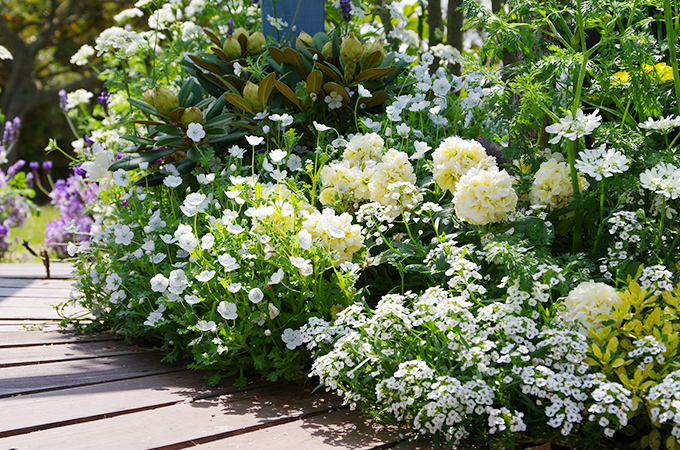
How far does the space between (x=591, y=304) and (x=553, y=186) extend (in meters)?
0.50

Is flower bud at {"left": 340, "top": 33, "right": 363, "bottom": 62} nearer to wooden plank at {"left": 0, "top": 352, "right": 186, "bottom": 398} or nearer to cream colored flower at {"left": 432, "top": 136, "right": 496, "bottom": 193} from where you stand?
cream colored flower at {"left": 432, "top": 136, "right": 496, "bottom": 193}

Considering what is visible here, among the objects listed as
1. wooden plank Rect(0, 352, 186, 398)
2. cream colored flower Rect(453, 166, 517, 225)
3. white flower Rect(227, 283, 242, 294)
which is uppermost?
cream colored flower Rect(453, 166, 517, 225)

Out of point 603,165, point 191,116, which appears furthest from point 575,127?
point 191,116

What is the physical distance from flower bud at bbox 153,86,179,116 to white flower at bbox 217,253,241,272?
3.09 feet

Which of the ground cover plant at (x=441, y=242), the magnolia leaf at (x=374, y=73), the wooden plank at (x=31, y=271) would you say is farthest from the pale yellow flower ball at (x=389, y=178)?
the wooden plank at (x=31, y=271)

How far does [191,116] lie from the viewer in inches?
95.1

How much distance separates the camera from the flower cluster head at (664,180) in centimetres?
155

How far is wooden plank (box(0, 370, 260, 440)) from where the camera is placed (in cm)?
150

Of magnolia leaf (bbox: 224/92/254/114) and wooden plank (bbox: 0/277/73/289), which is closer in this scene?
magnolia leaf (bbox: 224/92/254/114)

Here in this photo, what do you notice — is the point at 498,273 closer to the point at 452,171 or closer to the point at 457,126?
the point at 452,171

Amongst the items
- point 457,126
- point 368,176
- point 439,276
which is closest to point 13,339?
point 368,176

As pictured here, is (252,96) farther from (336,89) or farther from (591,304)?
(591,304)

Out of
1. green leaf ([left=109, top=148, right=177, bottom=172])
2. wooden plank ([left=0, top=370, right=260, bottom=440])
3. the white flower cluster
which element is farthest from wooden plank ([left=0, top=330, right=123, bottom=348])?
the white flower cluster

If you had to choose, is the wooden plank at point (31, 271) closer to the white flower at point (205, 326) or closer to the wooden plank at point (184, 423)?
the white flower at point (205, 326)
